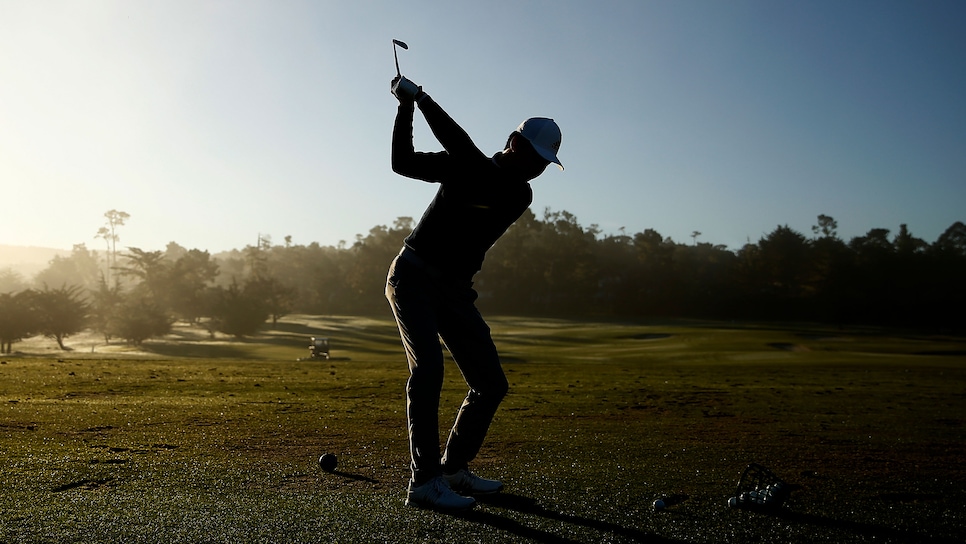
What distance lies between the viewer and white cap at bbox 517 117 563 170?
444 cm

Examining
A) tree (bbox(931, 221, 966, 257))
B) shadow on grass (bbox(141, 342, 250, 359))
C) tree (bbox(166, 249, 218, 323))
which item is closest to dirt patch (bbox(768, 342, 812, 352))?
shadow on grass (bbox(141, 342, 250, 359))

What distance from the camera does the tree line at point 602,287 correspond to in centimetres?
6912

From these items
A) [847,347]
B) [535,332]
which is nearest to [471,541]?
[847,347]

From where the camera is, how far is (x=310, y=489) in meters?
4.39

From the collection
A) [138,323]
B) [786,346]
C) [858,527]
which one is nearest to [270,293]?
[138,323]

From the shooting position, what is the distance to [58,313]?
180 ft

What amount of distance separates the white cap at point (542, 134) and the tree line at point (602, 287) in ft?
188

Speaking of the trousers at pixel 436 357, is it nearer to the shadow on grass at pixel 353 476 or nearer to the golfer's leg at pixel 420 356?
the golfer's leg at pixel 420 356

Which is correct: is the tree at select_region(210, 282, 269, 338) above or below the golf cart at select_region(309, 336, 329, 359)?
above

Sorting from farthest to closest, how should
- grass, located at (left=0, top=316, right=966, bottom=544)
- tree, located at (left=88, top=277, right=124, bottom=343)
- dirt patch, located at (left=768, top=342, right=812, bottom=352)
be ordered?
tree, located at (left=88, top=277, right=124, bottom=343)
dirt patch, located at (left=768, top=342, right=812, bottom=352)
grass, located at (left=0, top=316, right=966, bottom=544)

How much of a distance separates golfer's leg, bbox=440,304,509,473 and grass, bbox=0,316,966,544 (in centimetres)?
37

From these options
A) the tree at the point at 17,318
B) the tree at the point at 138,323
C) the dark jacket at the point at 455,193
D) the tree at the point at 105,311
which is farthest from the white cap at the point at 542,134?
the tree at the point at 105,311

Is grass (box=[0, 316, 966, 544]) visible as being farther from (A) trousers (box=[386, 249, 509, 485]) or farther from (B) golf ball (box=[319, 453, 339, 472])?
(A) trousers (box=[386, 249, 509, 485])

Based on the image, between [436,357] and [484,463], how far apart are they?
1.32 meters
